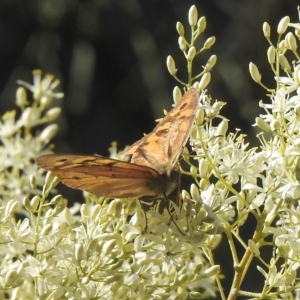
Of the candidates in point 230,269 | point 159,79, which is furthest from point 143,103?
point 230,269

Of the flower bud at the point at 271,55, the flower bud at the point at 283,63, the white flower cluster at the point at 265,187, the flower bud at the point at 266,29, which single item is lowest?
the white flower cluster at the point at 265,187

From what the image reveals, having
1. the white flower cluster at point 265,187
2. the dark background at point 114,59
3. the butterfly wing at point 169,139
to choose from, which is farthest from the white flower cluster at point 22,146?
the dark background at point 114,59

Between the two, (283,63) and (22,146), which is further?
(22,146)

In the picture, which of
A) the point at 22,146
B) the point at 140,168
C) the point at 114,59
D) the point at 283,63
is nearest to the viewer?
the point at 140,168

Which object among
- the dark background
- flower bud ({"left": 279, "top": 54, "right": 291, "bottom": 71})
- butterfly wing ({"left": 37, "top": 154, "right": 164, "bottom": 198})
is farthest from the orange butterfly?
the dark background

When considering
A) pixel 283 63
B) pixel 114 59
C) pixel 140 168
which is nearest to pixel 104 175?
pixel 140 168

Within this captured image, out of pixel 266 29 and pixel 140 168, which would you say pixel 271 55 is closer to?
pixel 266 29

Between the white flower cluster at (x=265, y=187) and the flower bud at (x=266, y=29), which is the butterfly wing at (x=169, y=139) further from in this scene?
the flower bud at (x=266, y=29)
